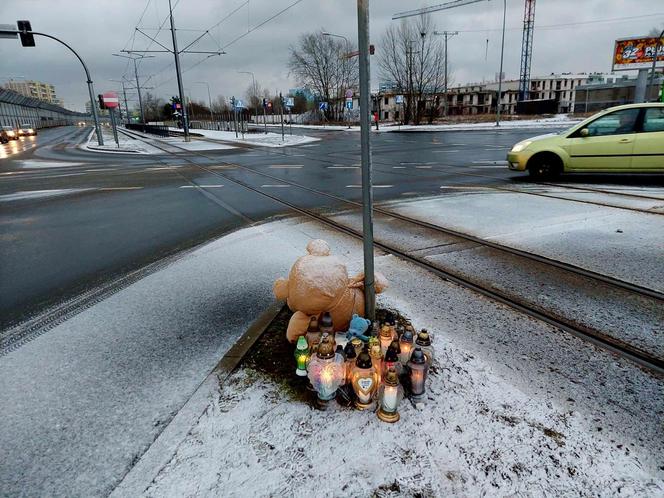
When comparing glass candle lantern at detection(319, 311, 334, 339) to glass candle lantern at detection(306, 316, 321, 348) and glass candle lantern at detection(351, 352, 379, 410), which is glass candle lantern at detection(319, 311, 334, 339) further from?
glass candle lantern at detection(351, 352, 379, 410)

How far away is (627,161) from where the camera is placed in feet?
28.3

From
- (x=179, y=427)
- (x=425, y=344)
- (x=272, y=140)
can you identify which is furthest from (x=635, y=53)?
(x=179, y=427)

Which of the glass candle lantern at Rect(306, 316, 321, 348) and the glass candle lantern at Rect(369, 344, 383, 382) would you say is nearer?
the glass candle lantern at Rect(369, 344, 383, 382)

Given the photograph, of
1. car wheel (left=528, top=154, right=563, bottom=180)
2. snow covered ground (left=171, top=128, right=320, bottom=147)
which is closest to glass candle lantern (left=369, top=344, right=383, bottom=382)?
car wheel (left=528, top=154, right=563, bottom=180)

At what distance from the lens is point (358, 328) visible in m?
2.82

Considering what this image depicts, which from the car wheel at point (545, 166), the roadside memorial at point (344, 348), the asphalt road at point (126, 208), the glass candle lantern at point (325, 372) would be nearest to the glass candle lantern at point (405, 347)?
the roadside memorial at point (344, 348)

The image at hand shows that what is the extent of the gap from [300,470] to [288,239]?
13.4ft

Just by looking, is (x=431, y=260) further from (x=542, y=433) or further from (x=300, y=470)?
(x=300, y=470)

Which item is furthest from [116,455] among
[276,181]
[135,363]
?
[276,181]

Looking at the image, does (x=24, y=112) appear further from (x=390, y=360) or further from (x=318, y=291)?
(x=390, y=360)

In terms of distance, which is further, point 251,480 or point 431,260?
point 431,260

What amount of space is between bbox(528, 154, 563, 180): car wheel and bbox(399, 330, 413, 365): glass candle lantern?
8.71m

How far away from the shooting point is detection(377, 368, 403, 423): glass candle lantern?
7.26ft

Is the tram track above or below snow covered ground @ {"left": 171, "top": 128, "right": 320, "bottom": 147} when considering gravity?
below
